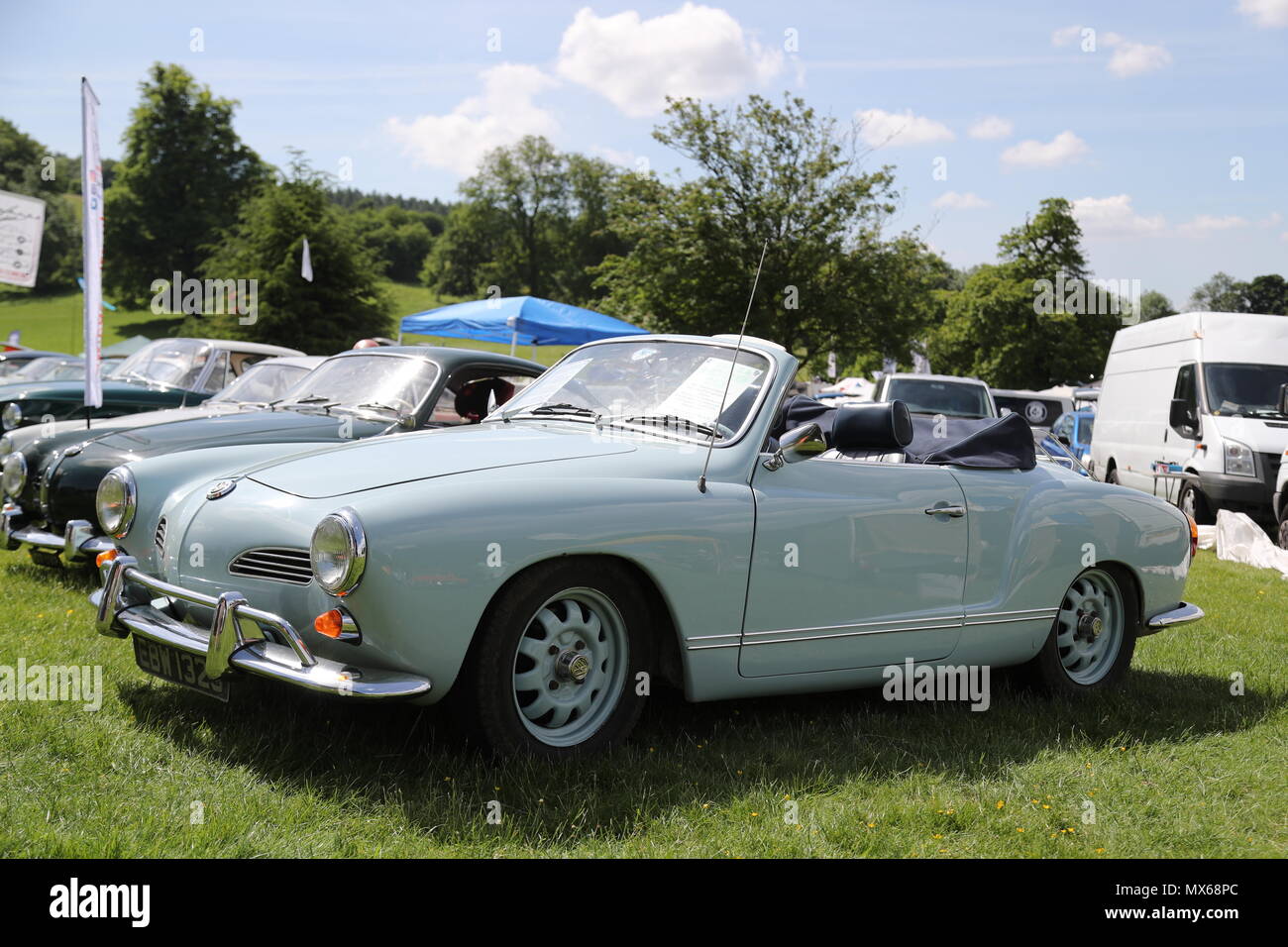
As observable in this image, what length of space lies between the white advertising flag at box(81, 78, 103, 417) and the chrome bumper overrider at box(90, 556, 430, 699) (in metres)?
4.99

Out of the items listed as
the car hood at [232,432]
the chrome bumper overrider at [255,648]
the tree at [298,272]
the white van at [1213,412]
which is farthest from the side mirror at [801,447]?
the tree at [298,272]

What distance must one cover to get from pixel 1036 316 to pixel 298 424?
51424 millimetres

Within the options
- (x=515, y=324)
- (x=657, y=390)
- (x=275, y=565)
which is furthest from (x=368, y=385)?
(x=515, y=324)

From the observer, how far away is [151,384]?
1059cm

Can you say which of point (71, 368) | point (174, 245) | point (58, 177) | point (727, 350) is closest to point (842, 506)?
point (727, 350)

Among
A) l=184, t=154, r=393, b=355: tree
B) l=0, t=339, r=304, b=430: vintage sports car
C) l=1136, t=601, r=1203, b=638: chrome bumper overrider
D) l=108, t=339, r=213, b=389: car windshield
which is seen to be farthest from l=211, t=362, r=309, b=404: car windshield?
l=184, t=154, r=393, b=355: tree

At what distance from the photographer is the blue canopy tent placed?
16062 millimetres

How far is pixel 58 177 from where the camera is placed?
3423 inches

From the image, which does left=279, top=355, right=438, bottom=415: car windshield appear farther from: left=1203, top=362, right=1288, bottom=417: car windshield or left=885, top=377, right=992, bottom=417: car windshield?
left=1203, top=362, right=1288, bottom=417: car windshield

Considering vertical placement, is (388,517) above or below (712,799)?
above

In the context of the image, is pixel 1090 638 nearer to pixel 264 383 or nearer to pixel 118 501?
pixel 118 501

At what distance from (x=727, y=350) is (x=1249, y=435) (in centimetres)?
1020
